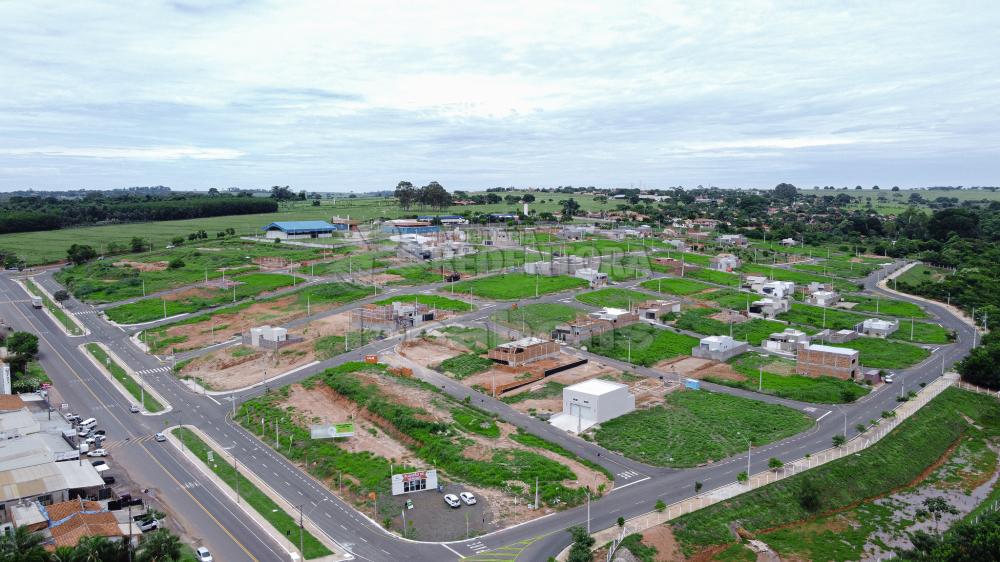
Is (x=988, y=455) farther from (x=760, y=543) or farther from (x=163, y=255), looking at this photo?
(x=163, y=255)

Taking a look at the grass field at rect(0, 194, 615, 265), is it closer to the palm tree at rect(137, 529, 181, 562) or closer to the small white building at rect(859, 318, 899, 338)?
the palm tree at rect(137, 529, 181, 562)

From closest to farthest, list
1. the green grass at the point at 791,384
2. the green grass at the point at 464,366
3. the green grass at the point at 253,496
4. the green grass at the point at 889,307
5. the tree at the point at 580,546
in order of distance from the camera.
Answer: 1. the tree at the point at 580,546
2. the green grass at the point at 253,496
3. the green grass at the point at 791,384
4. the green grass at the point at 464,366
5. the green grass at the point at 889,307

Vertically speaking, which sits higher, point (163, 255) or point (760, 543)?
point (163, 255)

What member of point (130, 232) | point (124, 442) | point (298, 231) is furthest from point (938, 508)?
point (130, 232)

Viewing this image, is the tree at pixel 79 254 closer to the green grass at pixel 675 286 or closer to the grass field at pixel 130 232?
the grass field at pixel 130 232

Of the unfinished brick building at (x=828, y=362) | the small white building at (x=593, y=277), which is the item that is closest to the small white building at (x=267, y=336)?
the small white building at (x=593, y=277)

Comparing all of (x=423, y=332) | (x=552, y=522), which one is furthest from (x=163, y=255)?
(x=552, y=522)
